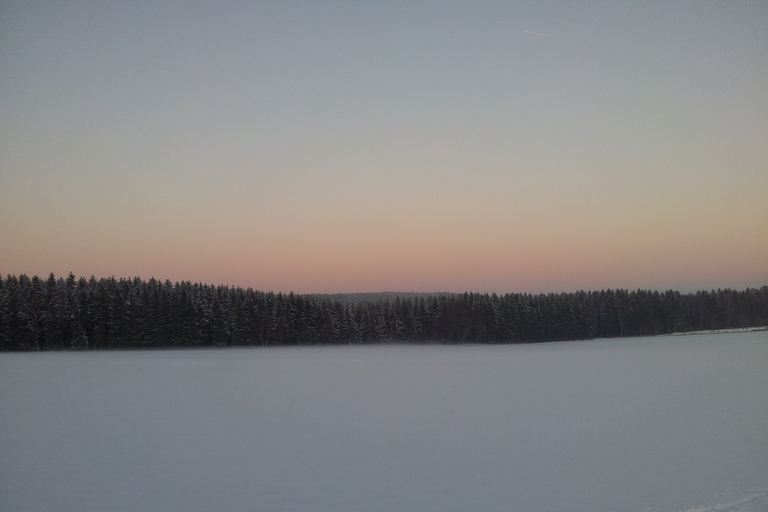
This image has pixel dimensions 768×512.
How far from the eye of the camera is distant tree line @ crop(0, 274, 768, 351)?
221 ft

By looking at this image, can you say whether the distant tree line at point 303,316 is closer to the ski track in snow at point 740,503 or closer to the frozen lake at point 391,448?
the frozen lake at point 391,448

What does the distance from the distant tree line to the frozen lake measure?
53.7 m

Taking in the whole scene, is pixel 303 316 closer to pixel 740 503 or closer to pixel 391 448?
pixel 391 448

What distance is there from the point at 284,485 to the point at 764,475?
867 cm

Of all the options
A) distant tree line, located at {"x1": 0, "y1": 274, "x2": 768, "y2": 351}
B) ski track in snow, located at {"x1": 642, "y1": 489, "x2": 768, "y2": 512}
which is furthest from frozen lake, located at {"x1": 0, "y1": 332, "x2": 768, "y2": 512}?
distant tree line, located at {"x1": 0, "y1": 274, "x2": 768, "y2": 351}

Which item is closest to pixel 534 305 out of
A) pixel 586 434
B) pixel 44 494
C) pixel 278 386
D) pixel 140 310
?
pixel 140 310

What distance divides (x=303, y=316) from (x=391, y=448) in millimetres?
75908

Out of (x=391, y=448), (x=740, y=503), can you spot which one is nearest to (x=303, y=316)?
(x=391, y=448)

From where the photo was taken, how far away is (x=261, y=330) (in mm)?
81375

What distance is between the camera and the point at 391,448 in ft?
37.2

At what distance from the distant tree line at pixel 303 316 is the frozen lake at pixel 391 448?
53664 millimetres

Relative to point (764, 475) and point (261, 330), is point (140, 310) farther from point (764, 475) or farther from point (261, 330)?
point (764, 475)

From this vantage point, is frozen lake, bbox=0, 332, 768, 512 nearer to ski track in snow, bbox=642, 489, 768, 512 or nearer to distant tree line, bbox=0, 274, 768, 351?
ski track in snow, bbox=642, 489, 768, 512

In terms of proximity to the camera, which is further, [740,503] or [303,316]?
[303,316]
